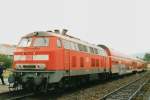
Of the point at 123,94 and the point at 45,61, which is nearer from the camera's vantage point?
the point at 45,61

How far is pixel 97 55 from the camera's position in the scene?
Result: 24.5 m

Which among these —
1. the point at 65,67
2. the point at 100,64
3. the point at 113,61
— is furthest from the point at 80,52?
the point at 113,61

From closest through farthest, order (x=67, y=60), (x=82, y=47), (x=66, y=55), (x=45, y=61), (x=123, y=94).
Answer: (x=45, y=61) → (x=66, y=55) → (x=67, y=60) → (x=123, y=94) → (x=82, y=47)

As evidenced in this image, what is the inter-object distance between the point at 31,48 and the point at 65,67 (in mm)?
1854

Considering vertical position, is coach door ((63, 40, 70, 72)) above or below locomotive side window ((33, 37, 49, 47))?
below

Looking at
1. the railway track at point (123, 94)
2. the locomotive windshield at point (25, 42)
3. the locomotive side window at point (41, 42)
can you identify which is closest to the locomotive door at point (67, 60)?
the locomotive side window at point (41, 42)

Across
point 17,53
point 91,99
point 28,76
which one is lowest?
point 91,99

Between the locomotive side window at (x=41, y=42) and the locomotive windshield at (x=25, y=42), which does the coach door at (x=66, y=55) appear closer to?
the locomotive side window at (x=41, y=42)

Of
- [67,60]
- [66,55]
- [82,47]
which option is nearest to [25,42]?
[66,55]

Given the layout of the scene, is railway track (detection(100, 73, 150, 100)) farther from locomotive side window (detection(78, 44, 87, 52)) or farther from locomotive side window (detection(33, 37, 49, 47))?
locomotive side window (detection(33, 37, 49, 47))

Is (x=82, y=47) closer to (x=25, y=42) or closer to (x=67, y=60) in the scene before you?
(x=67, y=60)

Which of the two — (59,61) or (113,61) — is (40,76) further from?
(113,61)

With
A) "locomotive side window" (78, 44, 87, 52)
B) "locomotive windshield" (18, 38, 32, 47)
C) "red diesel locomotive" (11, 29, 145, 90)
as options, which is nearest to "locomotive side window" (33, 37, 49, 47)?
"red diesel locomotive" (11, 29, 145, 90)

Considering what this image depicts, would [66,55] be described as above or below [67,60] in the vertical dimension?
above
